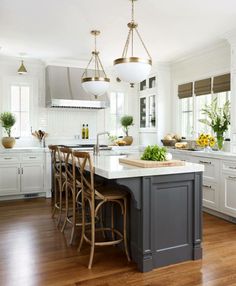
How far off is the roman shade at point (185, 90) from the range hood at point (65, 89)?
5.79 feet

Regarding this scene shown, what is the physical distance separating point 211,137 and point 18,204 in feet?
11.5

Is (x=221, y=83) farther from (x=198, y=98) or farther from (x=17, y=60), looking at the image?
(x=17, y=60)

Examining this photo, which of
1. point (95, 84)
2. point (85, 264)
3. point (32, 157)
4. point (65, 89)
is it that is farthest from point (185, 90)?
point (85, 264)

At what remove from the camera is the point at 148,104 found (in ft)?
21.8

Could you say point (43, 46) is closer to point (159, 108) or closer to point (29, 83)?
point (29, 83)

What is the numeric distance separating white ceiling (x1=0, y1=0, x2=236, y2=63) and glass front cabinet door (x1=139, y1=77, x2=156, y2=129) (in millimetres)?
1107

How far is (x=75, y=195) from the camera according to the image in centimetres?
334

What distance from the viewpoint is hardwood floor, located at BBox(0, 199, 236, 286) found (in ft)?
8.17

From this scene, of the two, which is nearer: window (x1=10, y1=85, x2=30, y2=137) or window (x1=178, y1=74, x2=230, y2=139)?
window (x1=178, y1=74, x2=230, y2=139)

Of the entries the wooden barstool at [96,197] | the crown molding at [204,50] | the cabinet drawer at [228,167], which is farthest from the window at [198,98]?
the wooden barstool at [96,197]

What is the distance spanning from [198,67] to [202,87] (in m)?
0.42

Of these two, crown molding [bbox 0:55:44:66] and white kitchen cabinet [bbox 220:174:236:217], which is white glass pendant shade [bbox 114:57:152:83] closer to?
white kitchen cabinet [bbox 220:174:236:217]

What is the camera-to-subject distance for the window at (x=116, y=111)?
6.79 metres

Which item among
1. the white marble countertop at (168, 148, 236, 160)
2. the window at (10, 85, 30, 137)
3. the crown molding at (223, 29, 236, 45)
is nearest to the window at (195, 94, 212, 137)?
the white marble countertop at (168, 148, 236, 160)
